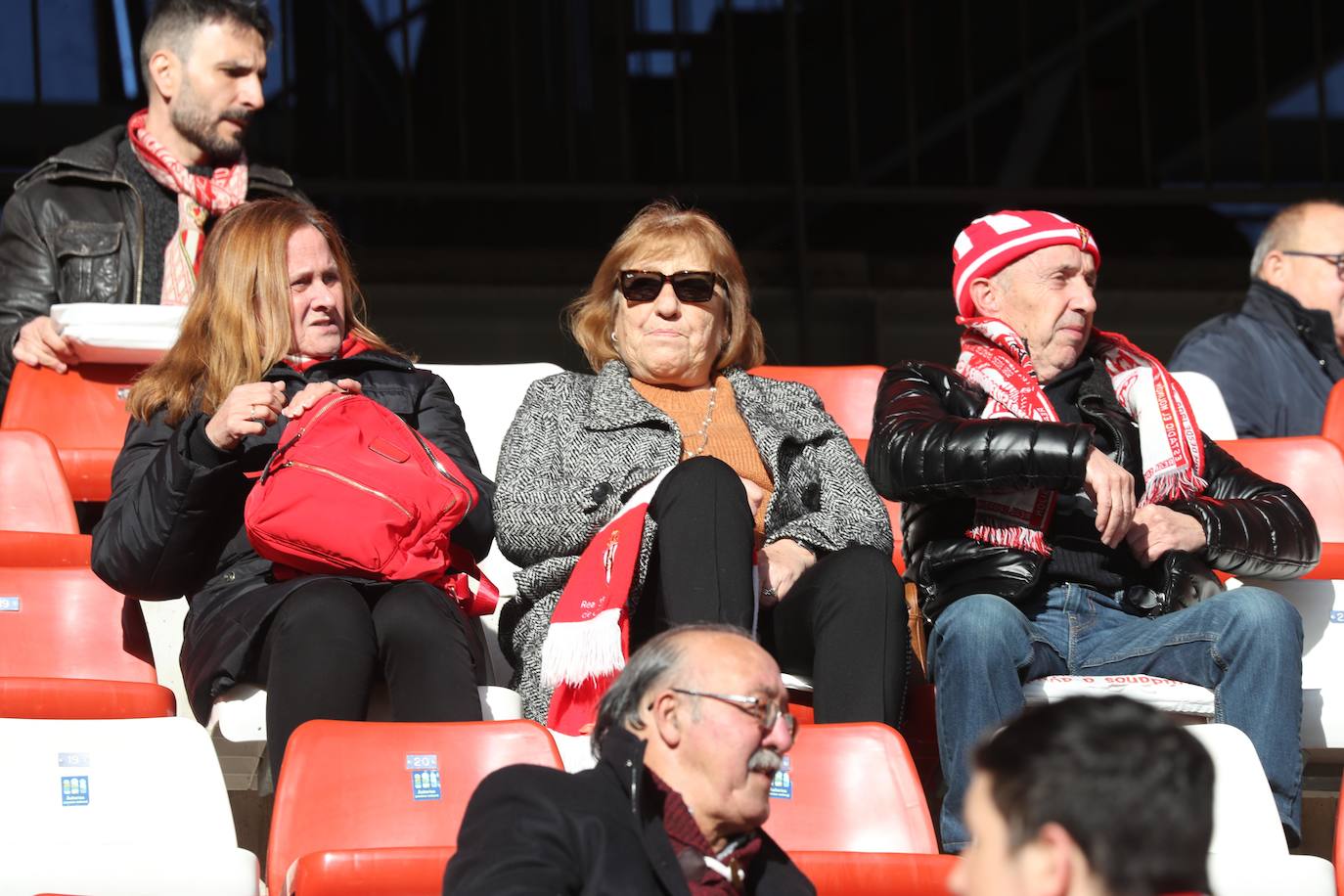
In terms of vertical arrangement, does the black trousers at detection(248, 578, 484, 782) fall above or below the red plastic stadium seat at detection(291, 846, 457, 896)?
above

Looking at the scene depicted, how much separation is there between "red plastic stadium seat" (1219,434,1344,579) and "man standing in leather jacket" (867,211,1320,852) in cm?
29

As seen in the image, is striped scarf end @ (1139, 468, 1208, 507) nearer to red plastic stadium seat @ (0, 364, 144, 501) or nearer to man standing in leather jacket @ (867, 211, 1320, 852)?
man standing in leather jacket @ (867, 211, 1320, 852)

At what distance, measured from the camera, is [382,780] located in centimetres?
282

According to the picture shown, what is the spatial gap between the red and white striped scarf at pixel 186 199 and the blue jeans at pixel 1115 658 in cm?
204

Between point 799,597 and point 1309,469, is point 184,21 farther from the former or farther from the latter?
point 1309,469

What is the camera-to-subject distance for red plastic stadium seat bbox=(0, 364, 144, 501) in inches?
177

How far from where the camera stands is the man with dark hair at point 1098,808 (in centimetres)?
169

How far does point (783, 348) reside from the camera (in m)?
6.94

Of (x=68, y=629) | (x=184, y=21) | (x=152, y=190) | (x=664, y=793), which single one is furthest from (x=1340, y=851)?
(x=184, y=21)

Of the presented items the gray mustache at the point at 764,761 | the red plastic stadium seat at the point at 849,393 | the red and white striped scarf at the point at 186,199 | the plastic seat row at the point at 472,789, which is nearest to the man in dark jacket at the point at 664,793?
the gray mustache at the point at 764,761

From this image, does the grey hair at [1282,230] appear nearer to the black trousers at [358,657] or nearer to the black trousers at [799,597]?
the black trousers at [799,597]

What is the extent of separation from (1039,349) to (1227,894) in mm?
1436

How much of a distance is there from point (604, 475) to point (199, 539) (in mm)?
752

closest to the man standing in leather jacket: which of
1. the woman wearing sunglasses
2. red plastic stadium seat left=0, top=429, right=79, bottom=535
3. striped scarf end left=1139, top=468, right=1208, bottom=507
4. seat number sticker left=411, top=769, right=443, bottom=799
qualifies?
striped scarf end left=1139, top=468, right=1208, bottom=507
